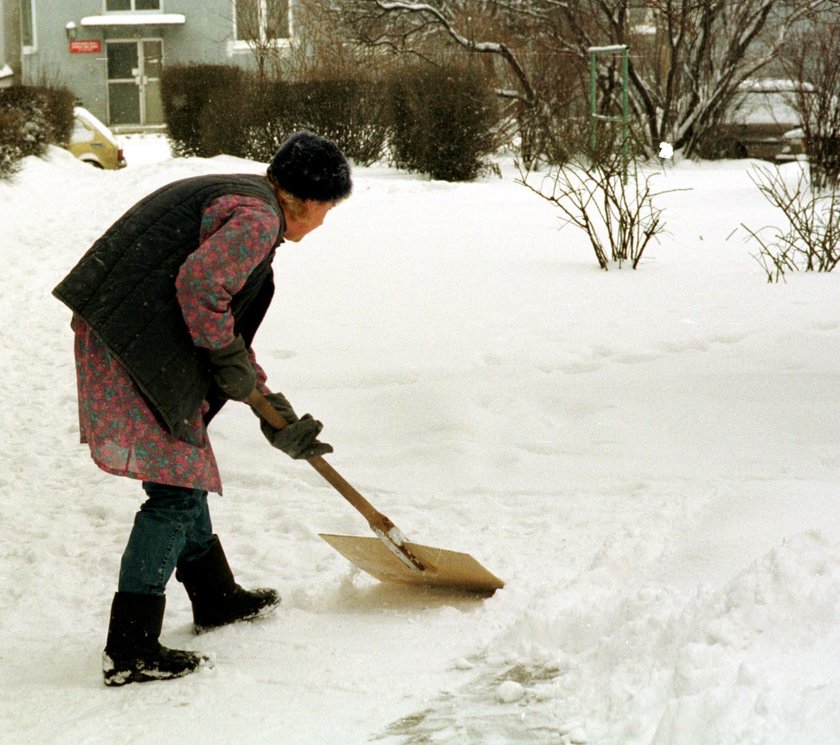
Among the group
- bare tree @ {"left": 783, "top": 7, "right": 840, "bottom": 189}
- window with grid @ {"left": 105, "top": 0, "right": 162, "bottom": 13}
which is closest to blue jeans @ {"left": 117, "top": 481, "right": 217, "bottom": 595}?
bare tree @ {"left": 783, "top": 7, "right": 840, "bottom": 189}

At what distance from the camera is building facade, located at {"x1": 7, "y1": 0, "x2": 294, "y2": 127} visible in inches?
1190

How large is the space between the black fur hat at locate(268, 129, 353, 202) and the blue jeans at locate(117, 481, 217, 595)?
768 millimetres

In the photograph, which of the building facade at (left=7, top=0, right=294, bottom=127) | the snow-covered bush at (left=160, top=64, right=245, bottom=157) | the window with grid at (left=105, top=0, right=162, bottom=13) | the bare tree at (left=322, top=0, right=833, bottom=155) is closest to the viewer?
the bare tree at (left=322, top=0, right=833, bottom=155)

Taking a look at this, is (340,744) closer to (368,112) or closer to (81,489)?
(81,489)

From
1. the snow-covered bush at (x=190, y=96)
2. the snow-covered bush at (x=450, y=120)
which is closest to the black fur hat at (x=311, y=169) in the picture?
the snow-covered bush at (x=450, y=120)

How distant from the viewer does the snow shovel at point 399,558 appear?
334cm

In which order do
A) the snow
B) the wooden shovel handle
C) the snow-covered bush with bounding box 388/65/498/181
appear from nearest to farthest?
the snow, the wooden shovel handle, the snow-covered bush with bounding box 388/65/498/181

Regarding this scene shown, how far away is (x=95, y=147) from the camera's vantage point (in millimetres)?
19328

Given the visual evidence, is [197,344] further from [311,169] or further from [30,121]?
[30,121]

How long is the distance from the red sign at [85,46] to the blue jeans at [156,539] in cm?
3006

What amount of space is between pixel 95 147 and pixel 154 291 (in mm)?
17486

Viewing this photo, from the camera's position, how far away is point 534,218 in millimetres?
10828

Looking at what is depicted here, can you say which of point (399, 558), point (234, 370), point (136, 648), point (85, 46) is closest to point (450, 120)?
point (399, 558)

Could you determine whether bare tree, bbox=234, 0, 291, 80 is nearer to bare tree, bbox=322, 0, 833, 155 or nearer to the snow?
bare tree, bbox=322, 0, 833, 155
